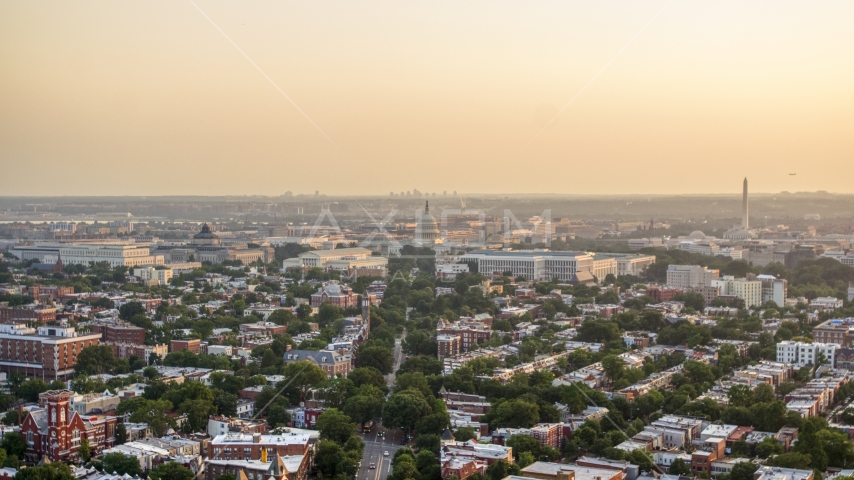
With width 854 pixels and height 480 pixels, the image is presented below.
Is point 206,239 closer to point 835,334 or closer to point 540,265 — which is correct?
point 540,265

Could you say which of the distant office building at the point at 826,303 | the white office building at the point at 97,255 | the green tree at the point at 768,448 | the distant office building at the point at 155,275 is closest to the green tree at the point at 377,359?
the green tree at the point at 768,448

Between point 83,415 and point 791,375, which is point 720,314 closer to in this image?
point 791,375

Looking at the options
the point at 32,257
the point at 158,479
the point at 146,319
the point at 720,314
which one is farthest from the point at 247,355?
the point at 32,257

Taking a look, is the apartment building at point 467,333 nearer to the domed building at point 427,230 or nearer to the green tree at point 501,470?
the green tree at point 501,470

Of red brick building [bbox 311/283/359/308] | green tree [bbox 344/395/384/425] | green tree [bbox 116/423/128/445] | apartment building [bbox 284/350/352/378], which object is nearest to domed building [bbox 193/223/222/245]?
red brick building [bbox 311/283/359/308]

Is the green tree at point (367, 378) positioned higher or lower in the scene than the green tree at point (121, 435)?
higher

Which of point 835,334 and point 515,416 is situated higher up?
point 835,334

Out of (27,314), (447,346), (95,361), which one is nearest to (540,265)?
(447,346)
